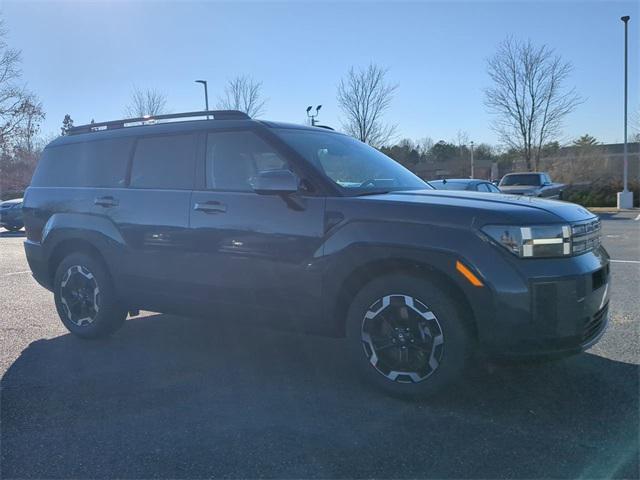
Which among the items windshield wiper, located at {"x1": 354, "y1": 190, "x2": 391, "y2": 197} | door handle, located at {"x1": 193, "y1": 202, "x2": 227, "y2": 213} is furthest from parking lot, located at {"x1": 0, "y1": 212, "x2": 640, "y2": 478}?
windshield wiper, located at {"x1": 354, "y1": 190, "x2": 391, "y2": 197}

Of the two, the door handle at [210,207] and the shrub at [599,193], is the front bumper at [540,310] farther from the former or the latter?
the shrub at [599,193]

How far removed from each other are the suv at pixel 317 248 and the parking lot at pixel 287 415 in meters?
0.40

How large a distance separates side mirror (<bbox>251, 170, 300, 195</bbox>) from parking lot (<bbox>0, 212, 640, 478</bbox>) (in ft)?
4.74

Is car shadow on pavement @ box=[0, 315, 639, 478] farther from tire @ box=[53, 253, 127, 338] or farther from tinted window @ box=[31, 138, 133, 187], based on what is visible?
tinted window @ box=[31, 138, 133, 187]

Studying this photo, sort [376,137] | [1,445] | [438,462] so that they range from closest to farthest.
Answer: [438,462]
[1,445]
[376,137]

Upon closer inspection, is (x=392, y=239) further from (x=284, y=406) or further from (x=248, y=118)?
(x=248, y=118)

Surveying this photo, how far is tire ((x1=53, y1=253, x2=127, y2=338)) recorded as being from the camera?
204 inches

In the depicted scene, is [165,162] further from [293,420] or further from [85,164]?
[293,420]

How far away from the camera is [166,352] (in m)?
4.97

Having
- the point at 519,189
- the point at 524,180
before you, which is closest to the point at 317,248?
the point at 519,189

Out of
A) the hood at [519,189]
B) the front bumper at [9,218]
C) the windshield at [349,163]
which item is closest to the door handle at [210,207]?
the windshield at [349,163]

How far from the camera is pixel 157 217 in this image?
4723mm

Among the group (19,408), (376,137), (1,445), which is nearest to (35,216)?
(19,408)

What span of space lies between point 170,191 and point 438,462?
307 centimetres
